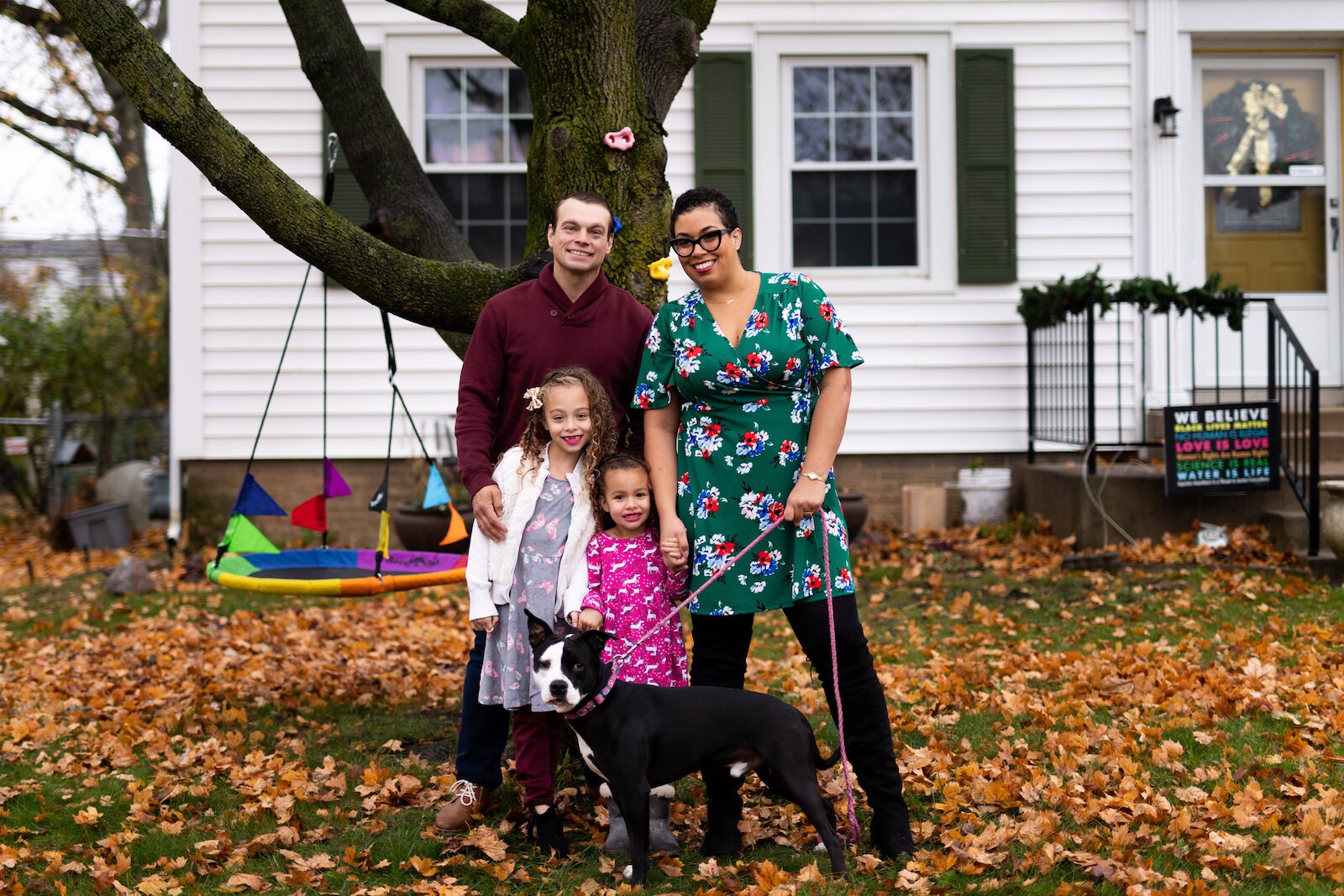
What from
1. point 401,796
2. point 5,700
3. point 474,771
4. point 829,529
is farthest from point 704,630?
point 5,700

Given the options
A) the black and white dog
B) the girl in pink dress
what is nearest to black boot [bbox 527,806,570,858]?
the girl in pink dress

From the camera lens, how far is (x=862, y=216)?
926 centimetres

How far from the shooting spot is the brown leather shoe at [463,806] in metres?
3.68

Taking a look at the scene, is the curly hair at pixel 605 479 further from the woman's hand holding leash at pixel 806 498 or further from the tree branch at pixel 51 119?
the tree branch at pixel 51 119

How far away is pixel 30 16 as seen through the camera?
577 inches

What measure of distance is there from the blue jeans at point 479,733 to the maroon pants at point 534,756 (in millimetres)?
190

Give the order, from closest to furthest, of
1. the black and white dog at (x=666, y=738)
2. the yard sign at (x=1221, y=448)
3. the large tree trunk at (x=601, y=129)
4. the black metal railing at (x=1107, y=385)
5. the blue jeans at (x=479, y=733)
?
1. the black and white dog at (x=666, y=738)
2. the blue jeans at (x=479, y=733)
3. the large tree trunk at (x=601, y=129)
4. the yard sign at (x=1221, y=448)
5. the black metal railing at (x=1107, y=385)

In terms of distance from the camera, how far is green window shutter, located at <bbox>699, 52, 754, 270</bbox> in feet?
29.7

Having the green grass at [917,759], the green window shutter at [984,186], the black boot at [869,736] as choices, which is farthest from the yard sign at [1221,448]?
the black boot at [869,736]

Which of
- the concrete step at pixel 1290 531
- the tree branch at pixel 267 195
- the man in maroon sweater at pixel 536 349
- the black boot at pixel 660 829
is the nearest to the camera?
the black boot at pixel 660 829

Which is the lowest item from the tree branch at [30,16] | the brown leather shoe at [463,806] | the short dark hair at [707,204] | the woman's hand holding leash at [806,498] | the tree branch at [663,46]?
the brown leather shoe at [463,806]

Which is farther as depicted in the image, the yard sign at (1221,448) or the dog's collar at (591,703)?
the yard sign at (1221,448)

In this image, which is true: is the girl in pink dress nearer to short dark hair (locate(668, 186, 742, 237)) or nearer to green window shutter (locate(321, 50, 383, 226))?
short dark hair (locate(668, 186, 742, 237))

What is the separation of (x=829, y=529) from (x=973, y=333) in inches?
242
